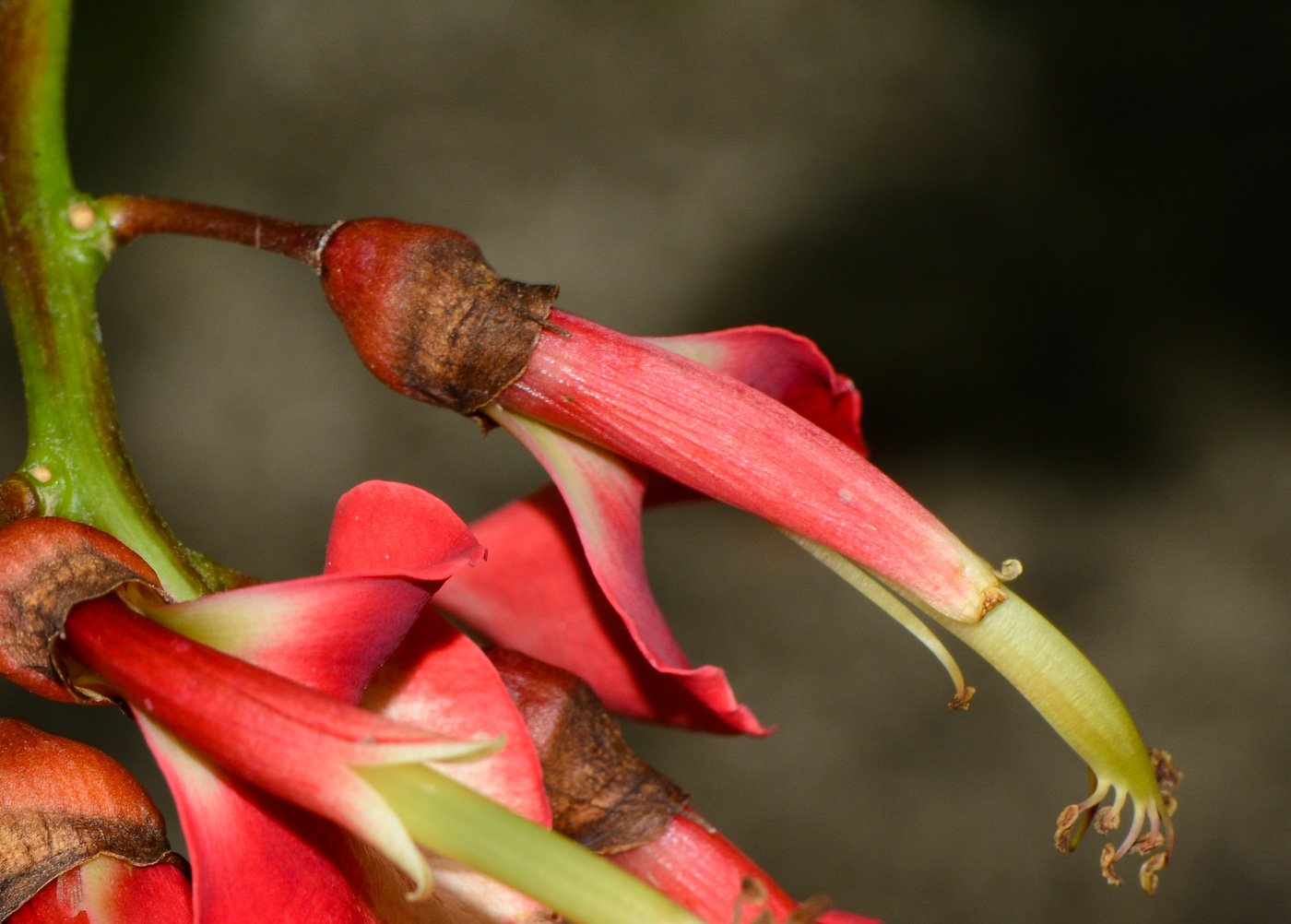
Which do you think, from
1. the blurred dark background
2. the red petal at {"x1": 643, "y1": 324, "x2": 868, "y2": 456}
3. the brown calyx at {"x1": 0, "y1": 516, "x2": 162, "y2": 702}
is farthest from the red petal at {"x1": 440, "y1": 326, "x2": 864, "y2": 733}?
the blurred dark background

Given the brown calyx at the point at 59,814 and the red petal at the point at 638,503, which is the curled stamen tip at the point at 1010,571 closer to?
the red petal at the point at 638,503

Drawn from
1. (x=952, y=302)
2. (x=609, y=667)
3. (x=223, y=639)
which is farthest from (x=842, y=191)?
(x=223, y=639)

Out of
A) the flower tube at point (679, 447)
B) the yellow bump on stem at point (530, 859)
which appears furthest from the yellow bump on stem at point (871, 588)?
the yellow bump on stem at point (530, 859)

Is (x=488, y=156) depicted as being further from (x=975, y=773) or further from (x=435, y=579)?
(x=435, y=579)

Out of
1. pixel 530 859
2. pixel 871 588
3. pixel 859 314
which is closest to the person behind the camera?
pixel 530 859

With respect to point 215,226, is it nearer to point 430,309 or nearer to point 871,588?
point 430,309

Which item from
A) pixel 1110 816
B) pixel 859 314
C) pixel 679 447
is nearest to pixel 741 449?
pixel 679 447
